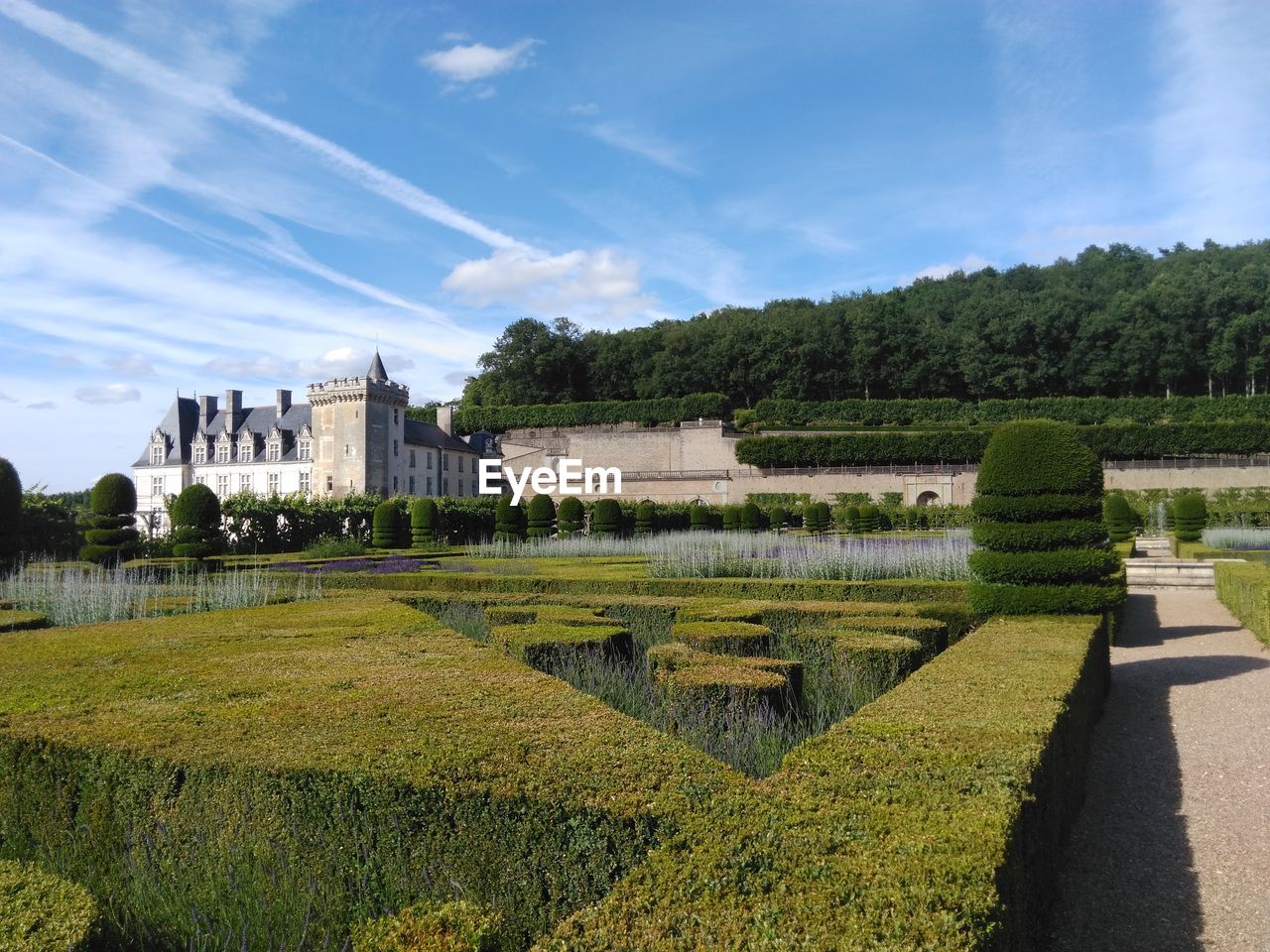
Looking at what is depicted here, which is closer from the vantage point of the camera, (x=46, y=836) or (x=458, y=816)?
(x=458, y=816)

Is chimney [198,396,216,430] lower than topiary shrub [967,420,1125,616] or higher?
higher

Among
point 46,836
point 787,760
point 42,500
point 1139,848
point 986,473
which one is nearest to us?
point 787,760

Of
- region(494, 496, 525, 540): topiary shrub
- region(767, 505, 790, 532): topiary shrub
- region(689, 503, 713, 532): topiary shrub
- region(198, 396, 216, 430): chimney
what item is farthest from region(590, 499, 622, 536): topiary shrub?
region(198, 396, 216, 430): chimney

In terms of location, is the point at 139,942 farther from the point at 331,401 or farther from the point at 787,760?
the point at 331,401

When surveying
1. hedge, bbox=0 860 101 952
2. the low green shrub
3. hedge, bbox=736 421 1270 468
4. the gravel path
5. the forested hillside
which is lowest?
the gravel path

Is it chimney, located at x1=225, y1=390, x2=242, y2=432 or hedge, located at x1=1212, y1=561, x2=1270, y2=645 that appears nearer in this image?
hedge, located at x1=1212, y1=561, x2=1270, y2=645

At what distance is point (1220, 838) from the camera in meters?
3.87

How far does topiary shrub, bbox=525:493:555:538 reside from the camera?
23.7 metres

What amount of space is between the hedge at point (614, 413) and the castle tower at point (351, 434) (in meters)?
11.5

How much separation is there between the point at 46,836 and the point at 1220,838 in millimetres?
4510

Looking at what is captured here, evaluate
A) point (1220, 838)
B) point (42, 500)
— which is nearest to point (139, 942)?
point (1220, 838)

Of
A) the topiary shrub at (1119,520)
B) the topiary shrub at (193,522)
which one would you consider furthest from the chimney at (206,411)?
the topiary shrub at (1119,520)

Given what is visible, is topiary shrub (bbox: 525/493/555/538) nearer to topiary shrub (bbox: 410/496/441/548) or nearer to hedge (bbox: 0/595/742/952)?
topiary shrub (bbox: 410/496/441/548)

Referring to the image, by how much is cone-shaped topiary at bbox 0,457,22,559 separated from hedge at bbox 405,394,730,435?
38.7m
